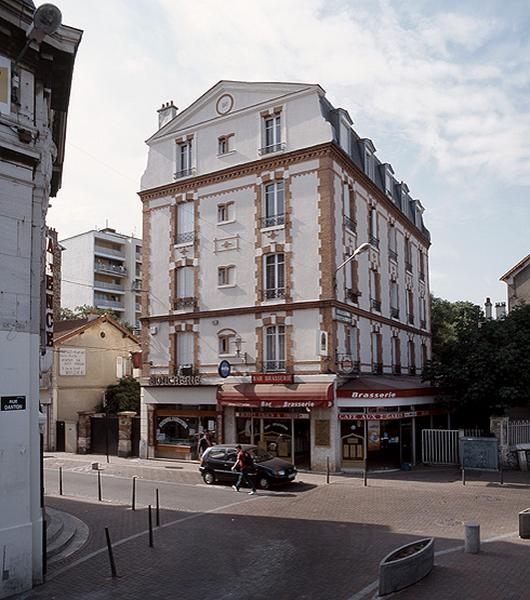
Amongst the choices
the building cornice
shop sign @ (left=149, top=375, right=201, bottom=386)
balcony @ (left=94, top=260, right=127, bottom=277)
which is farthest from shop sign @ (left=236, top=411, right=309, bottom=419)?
balcony @ (left=94, top=260, right=127, bottom=277)

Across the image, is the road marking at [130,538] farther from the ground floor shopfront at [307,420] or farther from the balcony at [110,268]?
the balcony at [110,268]

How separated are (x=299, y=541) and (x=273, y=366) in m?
12.9

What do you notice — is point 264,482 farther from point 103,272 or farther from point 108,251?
point 108,251

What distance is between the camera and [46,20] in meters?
10.8

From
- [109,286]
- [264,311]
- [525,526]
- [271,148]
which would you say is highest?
[271,148]

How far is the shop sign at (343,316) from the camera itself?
25.1 metres

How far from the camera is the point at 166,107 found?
32.3 meters

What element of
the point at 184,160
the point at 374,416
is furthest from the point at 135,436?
the point at 184,160

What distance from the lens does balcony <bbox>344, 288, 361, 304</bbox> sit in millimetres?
26423

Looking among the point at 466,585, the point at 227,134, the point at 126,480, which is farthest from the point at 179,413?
the point at 466,585

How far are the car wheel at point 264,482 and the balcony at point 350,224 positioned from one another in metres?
12.0

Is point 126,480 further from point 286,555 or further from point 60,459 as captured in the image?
point 286,555

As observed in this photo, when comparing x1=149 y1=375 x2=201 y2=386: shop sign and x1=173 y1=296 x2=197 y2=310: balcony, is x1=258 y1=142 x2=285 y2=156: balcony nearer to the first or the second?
x1=173 y1=296 x2=197 y2=310: balcony

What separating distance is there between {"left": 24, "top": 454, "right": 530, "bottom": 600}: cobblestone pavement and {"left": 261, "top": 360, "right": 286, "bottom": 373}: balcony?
5546 millimetres
